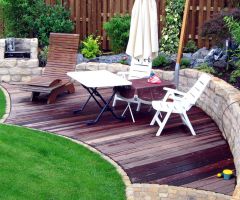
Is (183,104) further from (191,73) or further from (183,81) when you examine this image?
(183,81)

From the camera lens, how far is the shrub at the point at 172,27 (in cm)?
1215

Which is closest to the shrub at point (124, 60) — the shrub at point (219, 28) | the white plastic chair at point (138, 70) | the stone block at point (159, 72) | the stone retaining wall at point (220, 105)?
the stone retaining wall at point (220, 105)

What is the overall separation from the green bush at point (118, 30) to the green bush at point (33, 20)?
3.83 feet

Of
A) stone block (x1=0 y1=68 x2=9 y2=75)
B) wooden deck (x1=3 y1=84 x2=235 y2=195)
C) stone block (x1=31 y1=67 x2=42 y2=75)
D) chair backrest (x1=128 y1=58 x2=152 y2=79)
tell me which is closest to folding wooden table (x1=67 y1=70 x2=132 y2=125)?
wooden deck (x1=3 y1=84 x2=235 y2=195)

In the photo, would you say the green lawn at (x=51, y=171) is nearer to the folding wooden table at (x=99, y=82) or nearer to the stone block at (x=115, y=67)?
the folding wooden table at (x=99, y=82)

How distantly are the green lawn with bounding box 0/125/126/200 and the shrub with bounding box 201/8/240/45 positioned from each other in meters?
3.64

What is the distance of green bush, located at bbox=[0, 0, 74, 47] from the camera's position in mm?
12992

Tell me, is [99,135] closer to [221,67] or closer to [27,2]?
[221,67]

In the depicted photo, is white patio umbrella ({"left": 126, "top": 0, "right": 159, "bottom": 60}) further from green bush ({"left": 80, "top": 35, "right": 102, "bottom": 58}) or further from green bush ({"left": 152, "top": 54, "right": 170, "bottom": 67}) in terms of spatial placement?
green bush ({"left": 80, "top": 35, "right": 102, "bottom": 58})

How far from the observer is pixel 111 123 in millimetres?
8891

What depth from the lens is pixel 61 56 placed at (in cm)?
1091

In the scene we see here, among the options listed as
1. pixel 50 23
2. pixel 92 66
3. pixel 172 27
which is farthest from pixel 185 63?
pixel 50 23

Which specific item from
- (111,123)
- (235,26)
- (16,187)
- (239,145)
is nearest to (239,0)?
(235,26)

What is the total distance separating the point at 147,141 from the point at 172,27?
15.6 ft
